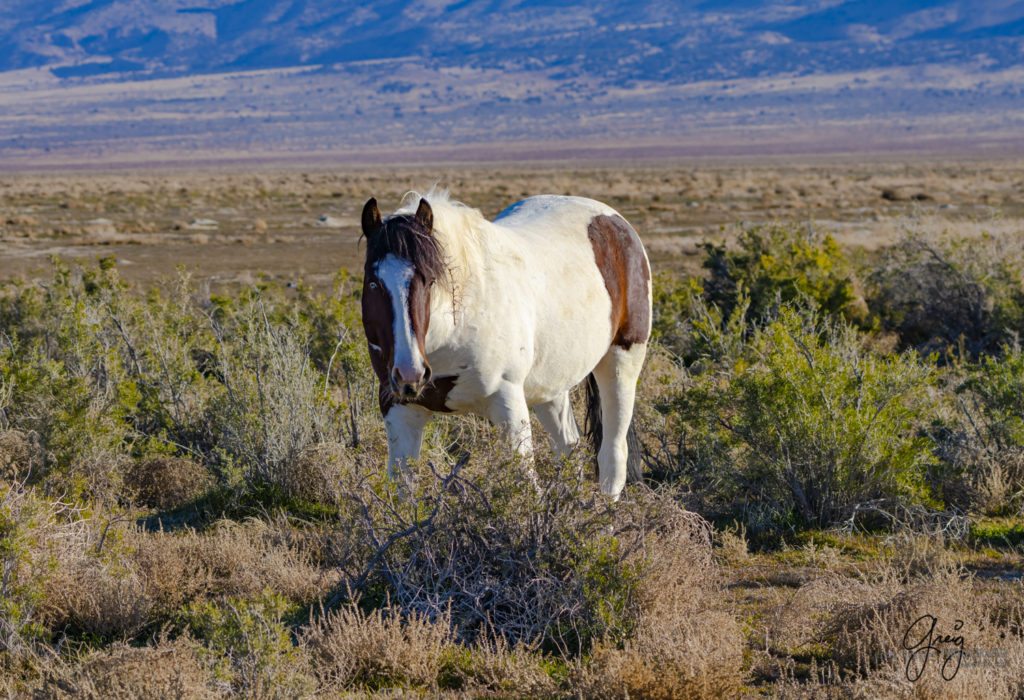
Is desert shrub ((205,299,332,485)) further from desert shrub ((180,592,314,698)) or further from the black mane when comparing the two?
desert shrub ((180,592,314,698))

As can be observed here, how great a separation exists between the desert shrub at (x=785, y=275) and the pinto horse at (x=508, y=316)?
16.3ft

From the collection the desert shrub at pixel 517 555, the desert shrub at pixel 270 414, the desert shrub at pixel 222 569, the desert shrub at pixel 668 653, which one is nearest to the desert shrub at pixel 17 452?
the desert shrub at pixel 270 414

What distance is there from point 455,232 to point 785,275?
7.35 m

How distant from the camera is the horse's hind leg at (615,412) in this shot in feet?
18.9

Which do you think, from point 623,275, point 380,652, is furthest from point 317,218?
point 380,652

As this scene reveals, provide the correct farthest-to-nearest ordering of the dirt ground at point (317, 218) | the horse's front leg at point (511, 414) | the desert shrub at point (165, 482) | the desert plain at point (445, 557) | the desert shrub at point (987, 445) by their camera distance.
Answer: the dirt ground at point (317, 218), the desert shrub at point (165, 482), the desert shrub at point (987, 445), the horse's front leg at point (511, 414), the desert plain at point (445, 557)

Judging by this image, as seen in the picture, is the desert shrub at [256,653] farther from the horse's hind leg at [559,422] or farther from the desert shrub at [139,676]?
the horse's hind leg at [559,422]

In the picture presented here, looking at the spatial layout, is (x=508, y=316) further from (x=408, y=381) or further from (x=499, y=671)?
(x=499, y=671)

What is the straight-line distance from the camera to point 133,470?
638cm

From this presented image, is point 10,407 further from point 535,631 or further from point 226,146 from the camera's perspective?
point 226,146

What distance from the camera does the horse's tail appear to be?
19.9ft

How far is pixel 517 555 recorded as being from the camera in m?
4.20

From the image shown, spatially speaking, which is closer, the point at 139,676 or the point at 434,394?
the point at 139,676

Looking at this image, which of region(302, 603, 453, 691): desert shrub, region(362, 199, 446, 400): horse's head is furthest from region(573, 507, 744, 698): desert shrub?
region(362, 199, 446, 400): horse's head
